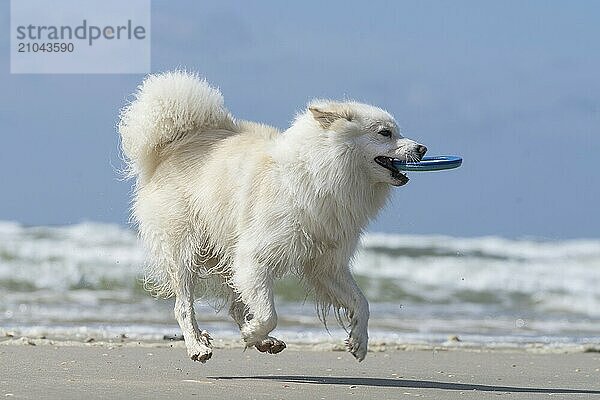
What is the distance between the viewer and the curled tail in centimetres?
852

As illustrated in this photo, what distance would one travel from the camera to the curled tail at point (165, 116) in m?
8.52

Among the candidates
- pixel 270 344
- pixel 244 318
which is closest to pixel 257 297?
pixel 270 344

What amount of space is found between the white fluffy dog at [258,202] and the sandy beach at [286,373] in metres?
0.37

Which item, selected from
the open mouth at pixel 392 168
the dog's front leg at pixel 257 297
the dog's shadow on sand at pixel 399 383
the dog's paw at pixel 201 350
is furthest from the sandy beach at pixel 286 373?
the open mouth at pixel 392 168

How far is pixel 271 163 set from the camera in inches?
300

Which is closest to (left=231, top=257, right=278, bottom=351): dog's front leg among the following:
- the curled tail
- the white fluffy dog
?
the white fluffy dog

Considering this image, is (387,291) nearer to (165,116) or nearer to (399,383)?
(165,116)

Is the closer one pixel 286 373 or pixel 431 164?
pixel 431 164

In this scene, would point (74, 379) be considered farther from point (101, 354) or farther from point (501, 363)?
point (501, 363)

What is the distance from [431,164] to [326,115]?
2.48 ft

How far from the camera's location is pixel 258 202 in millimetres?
7570

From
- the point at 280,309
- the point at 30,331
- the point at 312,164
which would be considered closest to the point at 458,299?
the point at 280,309

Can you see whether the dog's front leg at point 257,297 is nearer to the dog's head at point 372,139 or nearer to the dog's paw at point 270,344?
the dog's paw at point 270,344

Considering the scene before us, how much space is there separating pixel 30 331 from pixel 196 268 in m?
3.55
